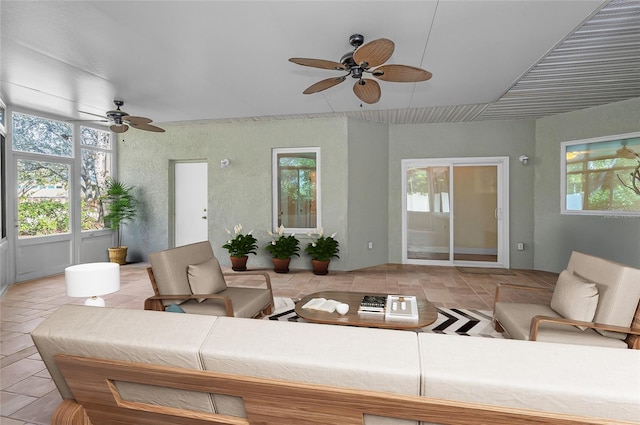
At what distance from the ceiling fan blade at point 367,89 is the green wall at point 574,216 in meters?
4.12

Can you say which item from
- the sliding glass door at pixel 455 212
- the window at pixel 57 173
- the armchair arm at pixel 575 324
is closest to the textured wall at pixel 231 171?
the window at pixel 57 173

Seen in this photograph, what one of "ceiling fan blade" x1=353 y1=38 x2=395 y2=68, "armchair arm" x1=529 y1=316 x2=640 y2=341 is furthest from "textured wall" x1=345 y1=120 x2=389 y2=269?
"armchair arm" x1=529 y1=316 x2=640 y2=341

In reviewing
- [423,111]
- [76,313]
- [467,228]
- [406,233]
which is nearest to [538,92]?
[423,111]

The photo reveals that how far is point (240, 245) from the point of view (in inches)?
234

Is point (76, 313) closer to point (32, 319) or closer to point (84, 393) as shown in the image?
point (84, 393)

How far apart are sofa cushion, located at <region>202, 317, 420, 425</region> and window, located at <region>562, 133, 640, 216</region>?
5.78m

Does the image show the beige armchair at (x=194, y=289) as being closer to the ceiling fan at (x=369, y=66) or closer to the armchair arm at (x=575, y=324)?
the ceiling fan at (x=369, y=66)

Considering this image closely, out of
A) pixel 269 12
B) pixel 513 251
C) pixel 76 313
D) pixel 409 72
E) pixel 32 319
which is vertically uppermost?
pixel 269 12

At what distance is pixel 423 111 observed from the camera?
562 cm

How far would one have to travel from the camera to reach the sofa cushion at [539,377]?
2.83 feet

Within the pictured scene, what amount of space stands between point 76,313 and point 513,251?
22.1 feet

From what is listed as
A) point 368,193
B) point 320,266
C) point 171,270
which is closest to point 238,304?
point 171,270

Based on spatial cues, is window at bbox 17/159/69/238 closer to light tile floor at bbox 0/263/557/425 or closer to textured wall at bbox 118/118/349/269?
light tile floor at bbox 0/263/557/425

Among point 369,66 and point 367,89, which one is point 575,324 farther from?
point 367,89
